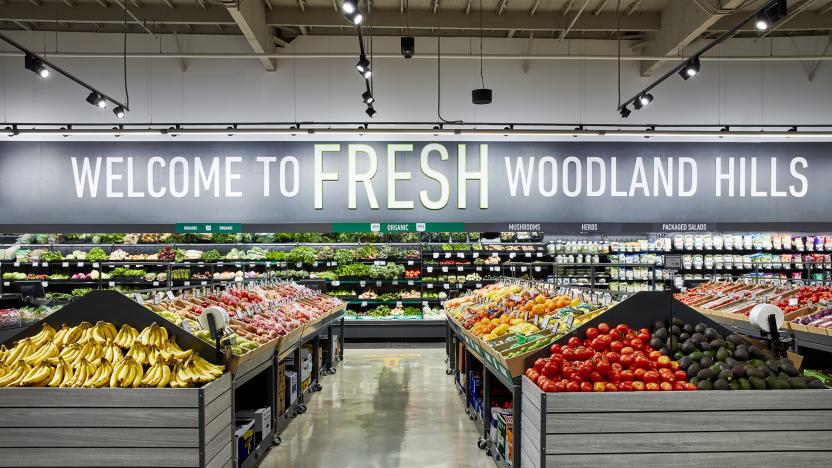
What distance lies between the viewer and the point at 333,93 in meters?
11.3

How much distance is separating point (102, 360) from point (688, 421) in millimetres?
3539

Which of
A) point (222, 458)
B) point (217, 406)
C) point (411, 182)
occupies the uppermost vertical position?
point (411, 182)

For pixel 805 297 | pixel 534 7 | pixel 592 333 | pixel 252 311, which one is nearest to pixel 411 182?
pixel 534 7

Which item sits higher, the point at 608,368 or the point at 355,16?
the point at 355,16

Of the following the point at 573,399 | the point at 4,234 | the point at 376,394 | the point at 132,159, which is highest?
the point at 132,159

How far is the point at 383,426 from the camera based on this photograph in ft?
18.8

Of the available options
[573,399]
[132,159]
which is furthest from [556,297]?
[132,159]

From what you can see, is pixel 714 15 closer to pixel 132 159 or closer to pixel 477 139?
pixel 477 139

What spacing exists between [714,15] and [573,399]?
6700mm

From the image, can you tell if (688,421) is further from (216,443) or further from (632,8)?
(632,8)

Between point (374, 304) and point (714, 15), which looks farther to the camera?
point (374, 304)

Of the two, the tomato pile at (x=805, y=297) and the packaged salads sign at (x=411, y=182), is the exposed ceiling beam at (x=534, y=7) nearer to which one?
the packaged salads sign at (x=411, y=182)

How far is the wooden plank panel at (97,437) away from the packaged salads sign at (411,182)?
7.25 m

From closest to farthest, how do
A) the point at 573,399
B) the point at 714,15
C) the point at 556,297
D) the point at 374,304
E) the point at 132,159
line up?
the point at 573,399
the point at 556,297
the point at 714,15
the point at 132,159
the point at 374,304
